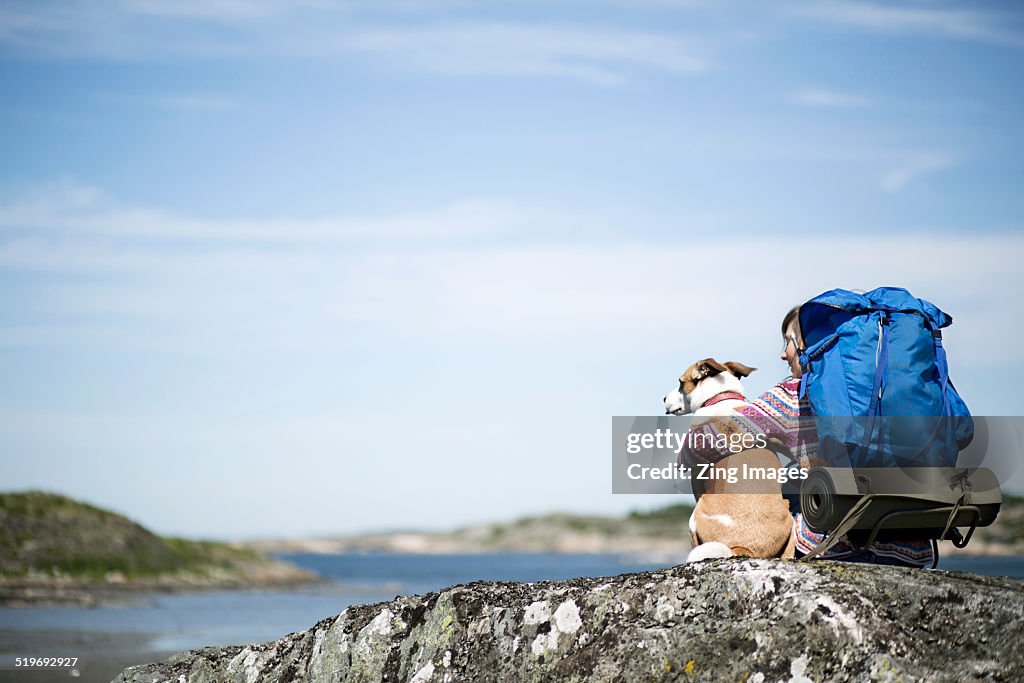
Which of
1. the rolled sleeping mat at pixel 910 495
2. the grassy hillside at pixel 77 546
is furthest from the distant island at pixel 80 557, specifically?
the rolled sleeping mat at pixel 910 495

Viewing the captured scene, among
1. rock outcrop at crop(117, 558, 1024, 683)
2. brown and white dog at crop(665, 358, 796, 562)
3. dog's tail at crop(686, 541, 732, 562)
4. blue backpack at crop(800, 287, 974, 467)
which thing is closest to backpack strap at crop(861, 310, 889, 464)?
blue backpack at crop(800, 287, 974, 467)

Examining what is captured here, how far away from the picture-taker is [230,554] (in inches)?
2188

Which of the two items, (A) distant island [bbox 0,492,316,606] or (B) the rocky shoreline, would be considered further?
(A) distant island [bbox 0,492,316,606]

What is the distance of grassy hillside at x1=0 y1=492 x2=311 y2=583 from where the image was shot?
125ft

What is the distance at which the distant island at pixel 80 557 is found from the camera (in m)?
36.3

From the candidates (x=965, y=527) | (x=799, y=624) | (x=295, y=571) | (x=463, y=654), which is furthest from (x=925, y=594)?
(x=295, y=571)

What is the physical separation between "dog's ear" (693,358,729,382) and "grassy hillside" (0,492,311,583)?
36.5m

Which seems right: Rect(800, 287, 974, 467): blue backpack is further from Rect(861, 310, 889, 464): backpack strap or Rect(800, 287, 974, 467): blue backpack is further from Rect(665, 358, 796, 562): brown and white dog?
Rect(665, 358, 796, 562): brown and white dog

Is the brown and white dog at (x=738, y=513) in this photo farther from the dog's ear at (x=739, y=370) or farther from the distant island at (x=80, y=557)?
the distant island at (x=80, y=557)

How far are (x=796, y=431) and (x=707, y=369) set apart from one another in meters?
1.34

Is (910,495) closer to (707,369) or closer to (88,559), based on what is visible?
(707,369)

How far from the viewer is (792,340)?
18.6 feet

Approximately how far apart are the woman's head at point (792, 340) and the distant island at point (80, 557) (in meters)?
32.1

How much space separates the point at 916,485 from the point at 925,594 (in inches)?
29.6
